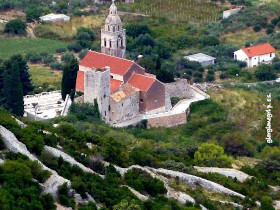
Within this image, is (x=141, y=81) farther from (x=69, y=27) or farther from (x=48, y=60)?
(x=69, y=27)

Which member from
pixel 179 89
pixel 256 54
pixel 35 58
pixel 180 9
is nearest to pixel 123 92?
pixel 179 89

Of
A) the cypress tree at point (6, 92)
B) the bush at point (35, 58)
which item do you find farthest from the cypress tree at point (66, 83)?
the bush at point (35, 58)

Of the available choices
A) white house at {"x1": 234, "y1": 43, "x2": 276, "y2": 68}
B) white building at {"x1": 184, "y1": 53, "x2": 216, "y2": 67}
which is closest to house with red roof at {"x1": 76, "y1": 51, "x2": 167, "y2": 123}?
white building at {"x1": 184, "y1": 53, "x2": 216, "y2": 67}

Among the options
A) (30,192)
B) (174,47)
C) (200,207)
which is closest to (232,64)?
(174,47)

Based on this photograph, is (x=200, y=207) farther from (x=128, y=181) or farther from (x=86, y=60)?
(x=86, y=60)

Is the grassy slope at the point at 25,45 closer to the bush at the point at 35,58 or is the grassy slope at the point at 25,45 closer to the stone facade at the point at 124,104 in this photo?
the bush at the point at 35,58

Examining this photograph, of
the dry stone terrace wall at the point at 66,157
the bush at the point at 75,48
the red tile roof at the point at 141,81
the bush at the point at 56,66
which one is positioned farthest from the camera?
the bush at the point at 75,48
